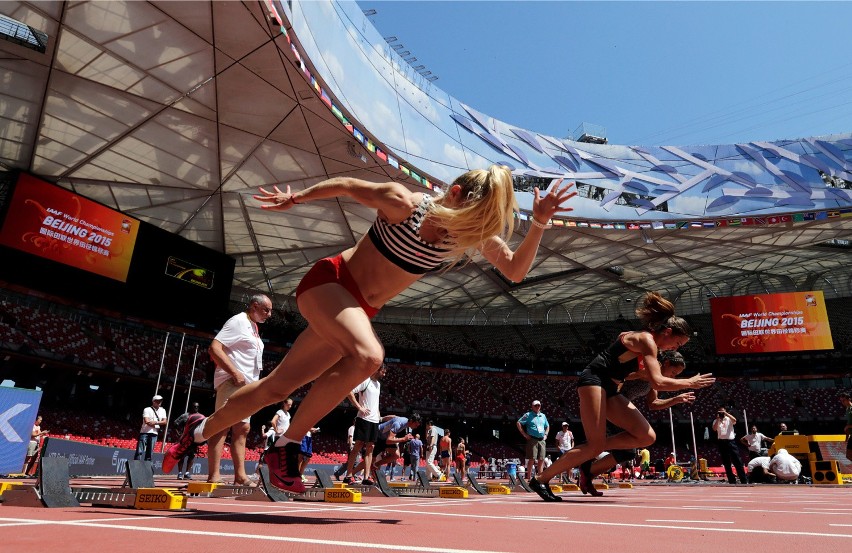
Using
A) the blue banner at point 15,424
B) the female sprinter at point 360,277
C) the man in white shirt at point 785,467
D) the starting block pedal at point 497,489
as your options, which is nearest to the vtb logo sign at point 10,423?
the blue banner at point 15,424

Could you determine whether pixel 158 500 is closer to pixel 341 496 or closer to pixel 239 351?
pixel 341 496

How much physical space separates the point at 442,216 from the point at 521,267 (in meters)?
0.65

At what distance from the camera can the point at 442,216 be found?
271 cm

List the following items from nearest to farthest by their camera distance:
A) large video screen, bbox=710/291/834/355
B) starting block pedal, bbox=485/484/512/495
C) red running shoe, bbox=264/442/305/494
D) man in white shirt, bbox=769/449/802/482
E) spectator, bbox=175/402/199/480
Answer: red running shoe, bbox=264/442/305/494 < spectator, bbox=175/402/199/480 < starting block pedal, bbox=485/484/512/495 < man in white shirt, bbox=769/449/802/482 < large video screen, bbox=710/291/834/355

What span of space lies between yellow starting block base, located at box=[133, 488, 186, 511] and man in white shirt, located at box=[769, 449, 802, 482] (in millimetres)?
12592

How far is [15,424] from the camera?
9.80 meters

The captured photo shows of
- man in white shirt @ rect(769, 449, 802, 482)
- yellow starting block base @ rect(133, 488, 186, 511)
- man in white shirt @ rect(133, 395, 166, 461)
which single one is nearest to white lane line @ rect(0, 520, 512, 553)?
yellow starting block base @ rect(133, 488, 186, 511)

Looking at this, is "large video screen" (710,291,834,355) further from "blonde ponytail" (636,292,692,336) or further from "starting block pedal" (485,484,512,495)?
"blonde ponytail" (636,292,692,336)

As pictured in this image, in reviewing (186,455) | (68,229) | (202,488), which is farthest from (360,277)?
(68,229)

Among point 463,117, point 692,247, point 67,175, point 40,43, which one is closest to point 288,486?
point 40,43

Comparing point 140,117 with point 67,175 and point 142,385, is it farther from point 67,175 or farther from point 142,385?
point 142,385

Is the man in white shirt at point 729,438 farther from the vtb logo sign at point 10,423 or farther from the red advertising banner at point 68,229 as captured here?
the red advertising banner at point 68,229

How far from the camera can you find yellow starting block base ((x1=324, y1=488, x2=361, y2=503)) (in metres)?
4.55

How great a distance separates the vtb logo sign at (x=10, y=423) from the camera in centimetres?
954
